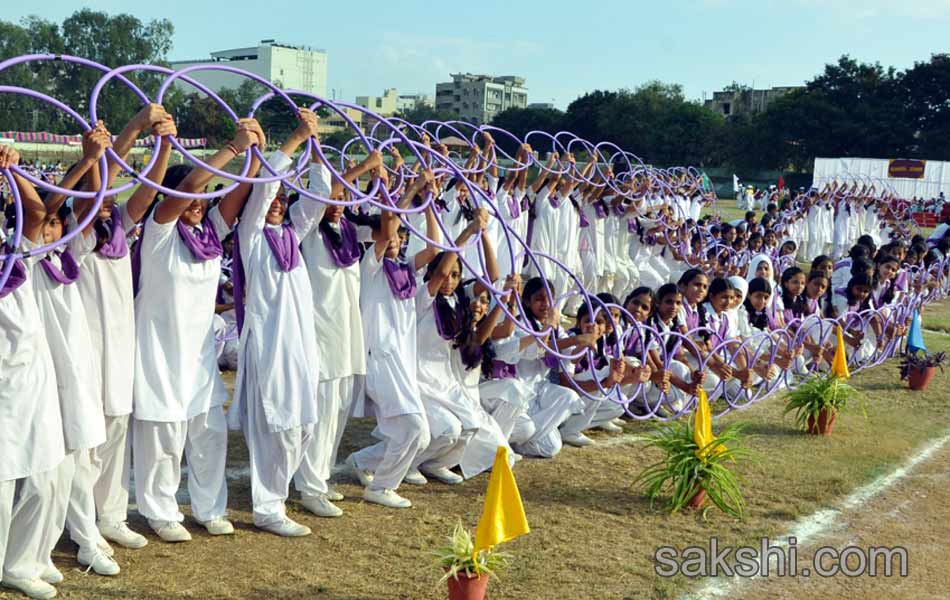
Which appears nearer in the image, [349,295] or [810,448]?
[349,295]

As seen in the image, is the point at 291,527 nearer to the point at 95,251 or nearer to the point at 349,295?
the point at 349,295

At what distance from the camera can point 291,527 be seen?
511cm

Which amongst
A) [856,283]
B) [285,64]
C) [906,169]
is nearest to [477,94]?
[285,64]

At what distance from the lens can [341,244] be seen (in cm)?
546

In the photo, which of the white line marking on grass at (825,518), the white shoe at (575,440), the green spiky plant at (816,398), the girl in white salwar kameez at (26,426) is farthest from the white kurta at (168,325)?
the green spiky plant at (816,398)

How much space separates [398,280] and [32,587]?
2.47 metres

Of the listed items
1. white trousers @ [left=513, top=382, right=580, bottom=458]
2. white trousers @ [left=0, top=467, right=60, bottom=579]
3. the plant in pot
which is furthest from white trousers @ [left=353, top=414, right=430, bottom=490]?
white trousers @ [left=0, top=467, right=60, bottom=579]

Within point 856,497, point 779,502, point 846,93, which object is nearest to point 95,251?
point 779,502

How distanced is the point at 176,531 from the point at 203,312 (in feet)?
3.75

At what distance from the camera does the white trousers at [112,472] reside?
4.70 metres

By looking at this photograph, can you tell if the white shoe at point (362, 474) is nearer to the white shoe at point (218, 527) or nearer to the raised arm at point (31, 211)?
the white shoe at point (218, 527)

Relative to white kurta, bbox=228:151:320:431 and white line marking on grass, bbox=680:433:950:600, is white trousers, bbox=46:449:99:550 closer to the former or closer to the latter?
white kurta, bbox=228:151:320:431

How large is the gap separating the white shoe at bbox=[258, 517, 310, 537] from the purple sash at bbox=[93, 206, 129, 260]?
64.6 inches

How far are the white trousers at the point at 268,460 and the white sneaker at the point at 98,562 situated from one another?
0.80 meters
